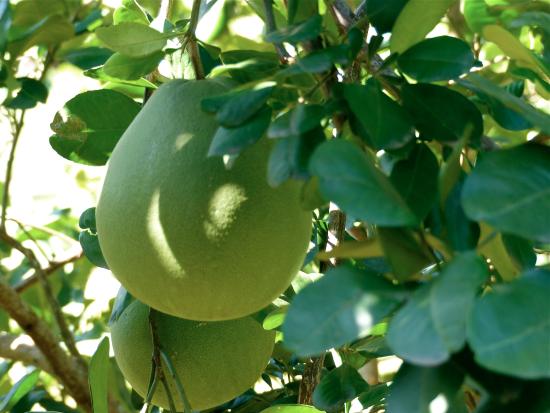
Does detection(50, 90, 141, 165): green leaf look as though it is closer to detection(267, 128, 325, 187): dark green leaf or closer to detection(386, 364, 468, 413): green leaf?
detection(267, 128, 325, 187): dark green leaf

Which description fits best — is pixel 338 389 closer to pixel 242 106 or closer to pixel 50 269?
pixel 242 106

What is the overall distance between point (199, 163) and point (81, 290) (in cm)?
131

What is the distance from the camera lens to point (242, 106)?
734 millimetres

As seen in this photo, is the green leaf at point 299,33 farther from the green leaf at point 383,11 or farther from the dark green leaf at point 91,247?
the dark green leaf at point 91,247

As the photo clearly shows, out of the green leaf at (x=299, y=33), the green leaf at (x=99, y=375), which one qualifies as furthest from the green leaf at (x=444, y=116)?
the green leaf at (x=99, y=375)

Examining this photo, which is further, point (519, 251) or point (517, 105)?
point (519, 251)

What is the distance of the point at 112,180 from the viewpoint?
886mm

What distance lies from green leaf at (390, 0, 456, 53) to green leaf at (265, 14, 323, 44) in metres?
0.10

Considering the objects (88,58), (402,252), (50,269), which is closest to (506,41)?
(402,252)

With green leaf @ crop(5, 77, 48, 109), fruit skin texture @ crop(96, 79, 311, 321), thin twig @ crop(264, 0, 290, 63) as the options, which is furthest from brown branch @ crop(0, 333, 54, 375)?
thin twig @ crop(264, 0, 290, 63)

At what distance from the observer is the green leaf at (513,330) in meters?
0.47

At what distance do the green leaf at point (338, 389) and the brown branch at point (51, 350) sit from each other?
1.71 feet

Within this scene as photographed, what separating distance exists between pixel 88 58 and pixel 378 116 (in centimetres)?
80

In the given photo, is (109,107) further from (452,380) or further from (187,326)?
(452,380)
